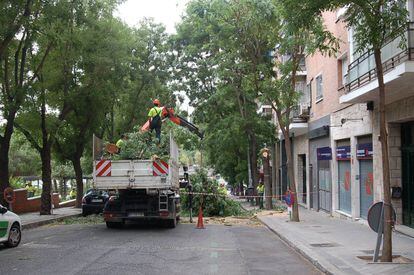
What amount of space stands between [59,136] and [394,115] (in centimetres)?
1821

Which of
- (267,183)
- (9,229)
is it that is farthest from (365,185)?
(9,229)

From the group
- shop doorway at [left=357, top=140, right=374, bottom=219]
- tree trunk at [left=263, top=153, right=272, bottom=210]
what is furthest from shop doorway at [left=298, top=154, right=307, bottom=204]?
shop doorway at [left=357, top=140, right=374, bottom=219]

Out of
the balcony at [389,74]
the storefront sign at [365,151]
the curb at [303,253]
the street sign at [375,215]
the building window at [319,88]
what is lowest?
the curb at [303,253]

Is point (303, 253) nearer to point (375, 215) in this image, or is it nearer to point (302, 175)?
point (375, 215)

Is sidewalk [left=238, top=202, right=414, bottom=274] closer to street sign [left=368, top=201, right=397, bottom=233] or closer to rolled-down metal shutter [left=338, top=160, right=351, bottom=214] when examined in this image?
street sign [left=368, top=201, right=397, bottom=233]

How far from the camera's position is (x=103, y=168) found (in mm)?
16172

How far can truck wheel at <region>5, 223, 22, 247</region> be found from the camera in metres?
12.6

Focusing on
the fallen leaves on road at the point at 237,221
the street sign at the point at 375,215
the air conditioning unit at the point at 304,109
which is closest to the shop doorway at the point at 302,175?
the air conditioning unit at the point at 304,109

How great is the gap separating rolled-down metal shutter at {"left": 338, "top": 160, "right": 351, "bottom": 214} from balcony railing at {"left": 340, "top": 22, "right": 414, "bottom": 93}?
13.6 feet

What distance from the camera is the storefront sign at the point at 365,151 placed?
17.8m

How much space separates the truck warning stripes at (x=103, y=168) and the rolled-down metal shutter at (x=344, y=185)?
30.7 feet

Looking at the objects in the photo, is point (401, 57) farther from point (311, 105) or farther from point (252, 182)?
point (252, 182)

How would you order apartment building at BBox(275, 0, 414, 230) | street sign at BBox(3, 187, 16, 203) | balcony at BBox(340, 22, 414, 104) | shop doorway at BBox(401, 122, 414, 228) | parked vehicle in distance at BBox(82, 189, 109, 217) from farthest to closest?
1. parked vehicle in distance at BBox(82, 189, 109, 217)
2. street sign at BBox(3, 187, 16, 203)
3. shop doorway at BBox(401, 122, 414, 228)
4. apartment building at BBox(275, 0, 414, 230)
5. balcony at BBox(340, 22, 414, 104)

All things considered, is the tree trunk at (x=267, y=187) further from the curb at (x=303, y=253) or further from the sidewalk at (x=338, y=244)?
the curb at (x=303, y=253)
